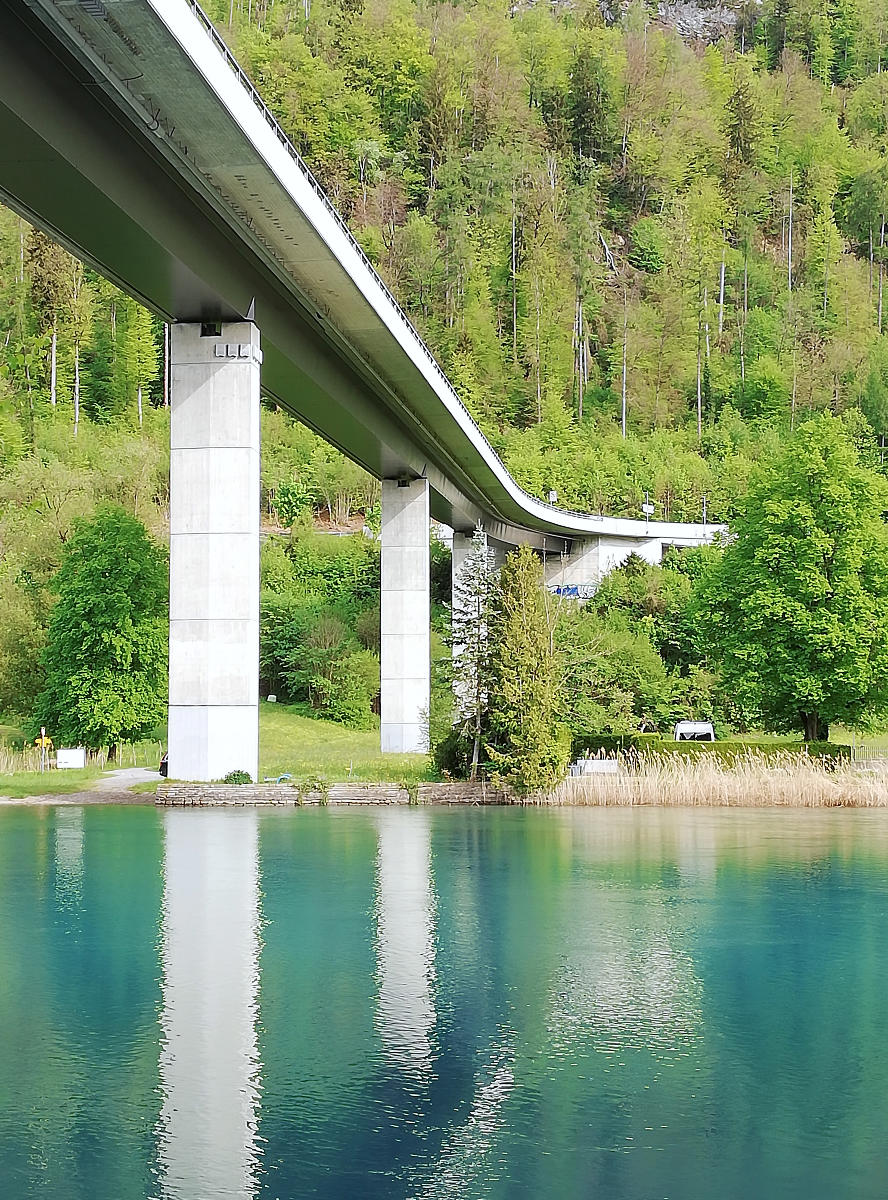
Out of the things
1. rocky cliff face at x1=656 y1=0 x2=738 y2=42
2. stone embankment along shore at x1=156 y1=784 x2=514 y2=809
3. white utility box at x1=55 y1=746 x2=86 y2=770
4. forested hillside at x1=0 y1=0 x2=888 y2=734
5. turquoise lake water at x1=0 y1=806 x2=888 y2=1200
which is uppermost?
rocky cliff face at x1=656 y1=0 x2=738 y2=42

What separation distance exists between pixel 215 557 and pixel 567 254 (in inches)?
2833

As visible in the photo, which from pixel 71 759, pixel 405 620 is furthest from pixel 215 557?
pixel 405 620

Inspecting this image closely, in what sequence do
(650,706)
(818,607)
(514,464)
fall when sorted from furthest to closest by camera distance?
(514,464) < (650,706) < (818,607)

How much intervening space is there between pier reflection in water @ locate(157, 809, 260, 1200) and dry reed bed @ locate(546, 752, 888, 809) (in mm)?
10963

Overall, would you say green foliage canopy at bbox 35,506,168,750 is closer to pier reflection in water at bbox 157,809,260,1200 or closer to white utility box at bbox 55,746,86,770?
white utility box at bbox 55,746,86,770

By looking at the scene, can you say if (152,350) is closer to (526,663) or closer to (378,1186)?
(526,663)

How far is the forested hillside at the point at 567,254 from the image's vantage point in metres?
79.0

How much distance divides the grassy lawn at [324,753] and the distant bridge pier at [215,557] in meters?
2.63

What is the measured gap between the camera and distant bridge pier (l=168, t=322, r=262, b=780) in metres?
29.6

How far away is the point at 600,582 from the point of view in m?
69.4

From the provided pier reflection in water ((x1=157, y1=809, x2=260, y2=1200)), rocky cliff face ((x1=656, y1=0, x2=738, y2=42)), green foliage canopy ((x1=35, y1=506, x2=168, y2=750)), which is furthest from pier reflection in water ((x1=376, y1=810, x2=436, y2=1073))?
rocky cliff face ((x1=656, y1=0, x2=738, y2=42))

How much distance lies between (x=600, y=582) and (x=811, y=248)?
1885 inches

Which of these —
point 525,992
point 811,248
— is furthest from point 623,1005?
point 811,248

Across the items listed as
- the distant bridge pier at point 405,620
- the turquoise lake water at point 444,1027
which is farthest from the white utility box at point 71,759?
the turquoise lake water at point 444,1027
